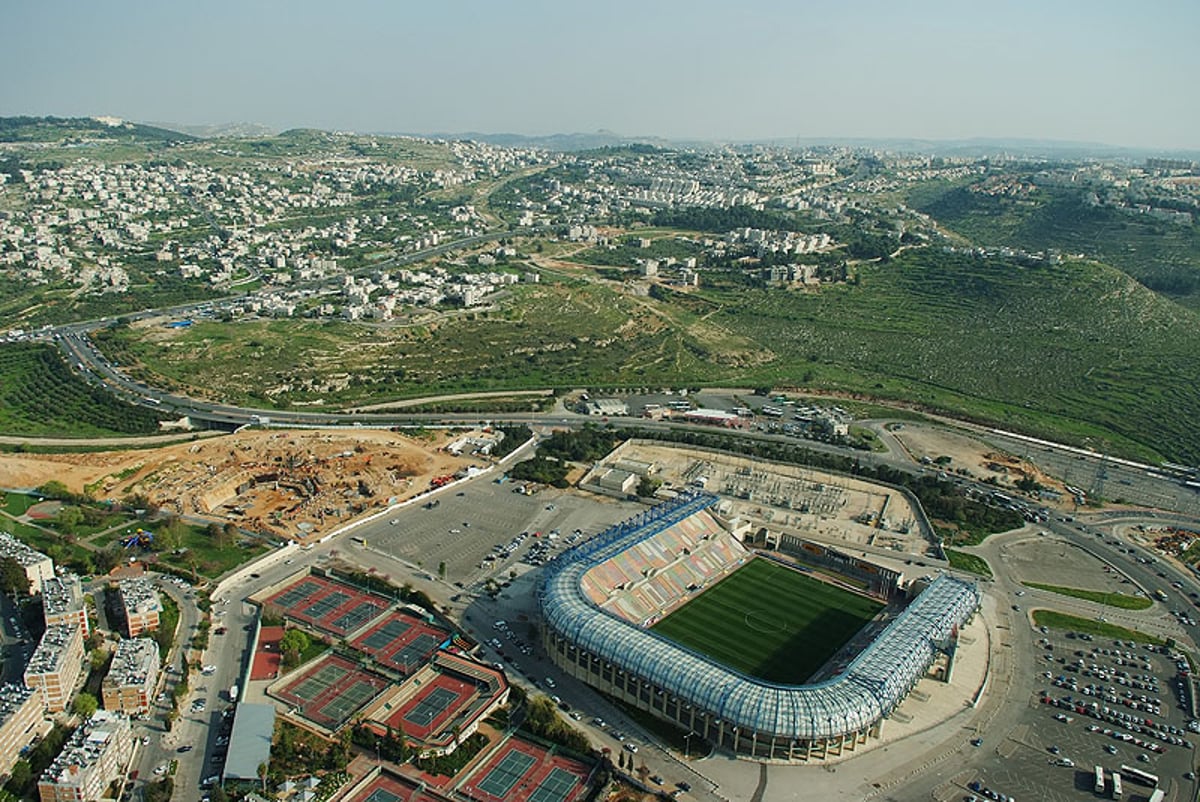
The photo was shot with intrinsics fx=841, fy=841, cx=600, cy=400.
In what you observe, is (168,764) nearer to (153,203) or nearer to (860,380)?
(860,380)

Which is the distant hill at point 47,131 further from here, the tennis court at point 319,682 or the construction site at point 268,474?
the tennis court at point 319,682

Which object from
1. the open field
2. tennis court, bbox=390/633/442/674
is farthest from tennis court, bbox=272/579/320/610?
the open field

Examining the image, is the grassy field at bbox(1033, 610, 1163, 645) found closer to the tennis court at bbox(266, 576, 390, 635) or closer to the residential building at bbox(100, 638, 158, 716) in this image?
the tennis court at bbox(266, 576, 390, 635)

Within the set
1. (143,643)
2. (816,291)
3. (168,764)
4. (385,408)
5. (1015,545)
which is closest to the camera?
(168,764)

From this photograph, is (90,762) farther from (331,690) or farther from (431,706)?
(431,706)

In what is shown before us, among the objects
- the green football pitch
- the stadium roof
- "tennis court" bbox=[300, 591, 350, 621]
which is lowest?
the green football pitch

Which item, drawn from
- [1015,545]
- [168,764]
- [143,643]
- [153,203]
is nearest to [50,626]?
[143,643]
